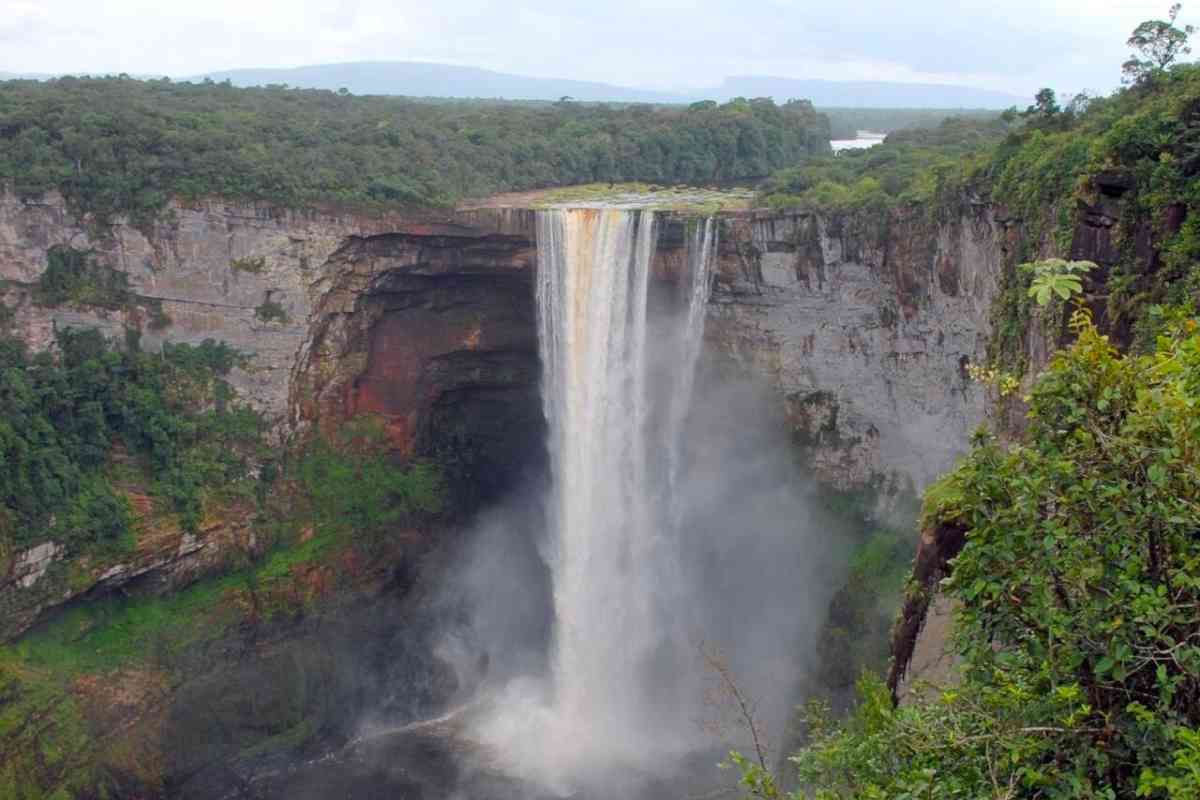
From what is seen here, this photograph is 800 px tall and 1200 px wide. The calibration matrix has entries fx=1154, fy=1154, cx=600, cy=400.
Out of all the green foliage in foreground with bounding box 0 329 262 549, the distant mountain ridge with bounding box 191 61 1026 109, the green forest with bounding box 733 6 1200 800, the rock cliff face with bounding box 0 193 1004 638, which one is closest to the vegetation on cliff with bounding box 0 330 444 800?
the green foliage in foreground with bounding box 0 329 262 549

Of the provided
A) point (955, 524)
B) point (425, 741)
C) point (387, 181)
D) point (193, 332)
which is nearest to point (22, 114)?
point (193, 332)

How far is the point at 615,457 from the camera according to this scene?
24.4 metres

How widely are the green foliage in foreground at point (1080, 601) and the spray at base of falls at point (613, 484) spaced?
16910 mm

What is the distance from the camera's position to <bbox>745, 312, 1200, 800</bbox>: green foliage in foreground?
5.32 m

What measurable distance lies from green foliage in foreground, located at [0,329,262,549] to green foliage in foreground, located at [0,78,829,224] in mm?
3000

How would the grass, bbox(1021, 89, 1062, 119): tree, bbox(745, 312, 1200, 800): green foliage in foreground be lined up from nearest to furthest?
1. bbox(745, 312, 1200, 800): green foliage in foreground
2. bbox(1021, 89, 1062, 119): tree
3. the grass

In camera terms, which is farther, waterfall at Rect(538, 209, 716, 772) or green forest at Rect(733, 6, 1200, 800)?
waterfall at Rect(538, 209, 716, 772)

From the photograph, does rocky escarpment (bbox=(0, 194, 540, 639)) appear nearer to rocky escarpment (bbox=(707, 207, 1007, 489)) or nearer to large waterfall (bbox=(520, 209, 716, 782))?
large waterfall (bbox=(520, 209, 716, 782))

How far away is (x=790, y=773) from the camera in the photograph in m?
18.9

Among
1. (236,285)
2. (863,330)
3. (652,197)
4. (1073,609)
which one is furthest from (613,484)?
(1073,609)

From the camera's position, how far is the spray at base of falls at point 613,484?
2298 cm

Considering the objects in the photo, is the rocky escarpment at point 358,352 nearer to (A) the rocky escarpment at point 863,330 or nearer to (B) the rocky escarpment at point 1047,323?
(A) the rocky escarpment at point 863,330

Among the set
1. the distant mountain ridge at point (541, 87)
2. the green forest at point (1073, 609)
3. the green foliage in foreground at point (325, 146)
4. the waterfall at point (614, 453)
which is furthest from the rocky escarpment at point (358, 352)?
the distant mountain ridge at point (541, 87)

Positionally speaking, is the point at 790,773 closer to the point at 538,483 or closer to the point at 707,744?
the point at 707,744
